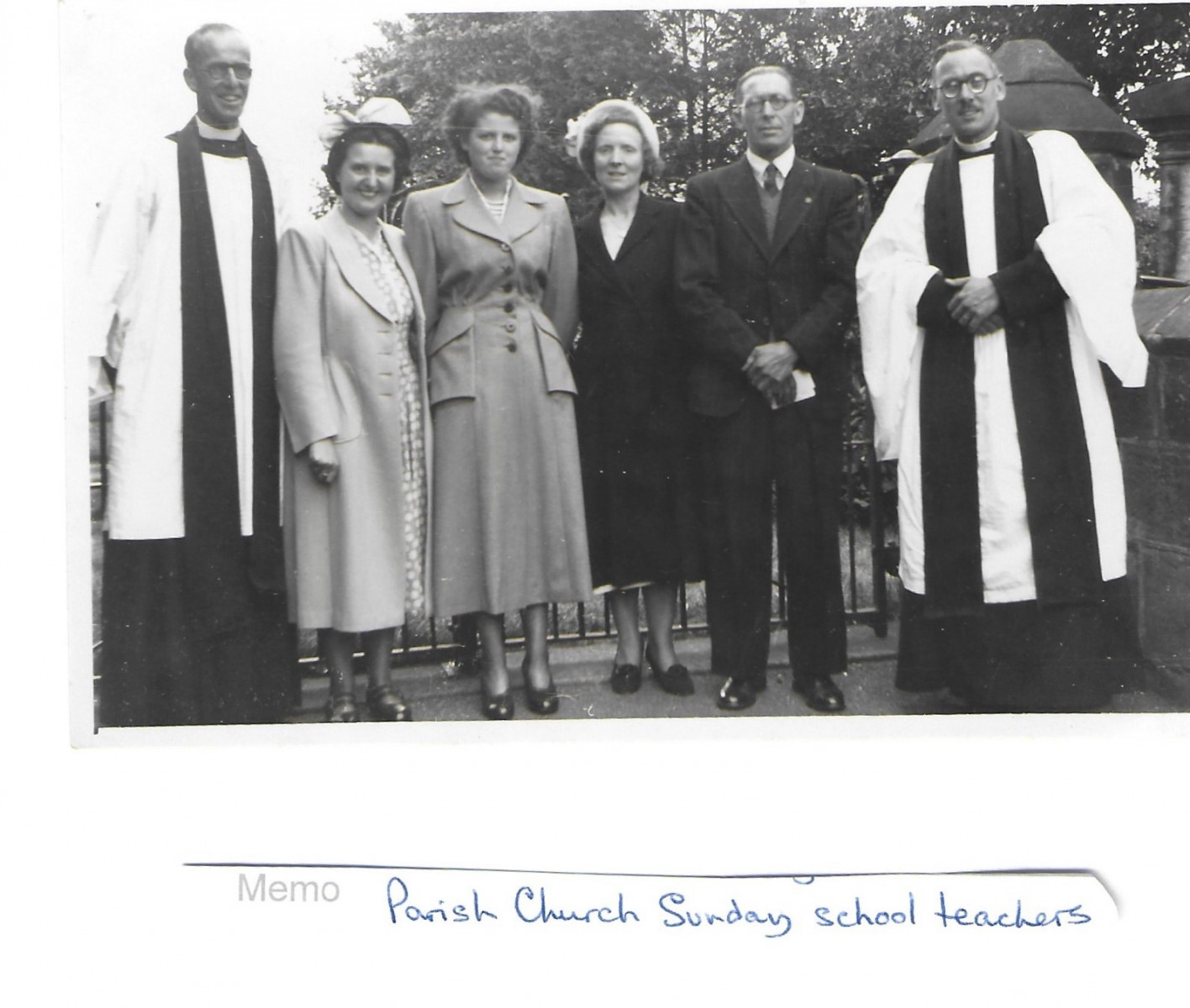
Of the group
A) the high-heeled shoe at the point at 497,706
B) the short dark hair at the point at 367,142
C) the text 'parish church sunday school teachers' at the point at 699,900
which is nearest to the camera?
the text 'parish church sunday school teachers' at the point at 699,900

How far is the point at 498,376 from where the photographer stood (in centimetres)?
283

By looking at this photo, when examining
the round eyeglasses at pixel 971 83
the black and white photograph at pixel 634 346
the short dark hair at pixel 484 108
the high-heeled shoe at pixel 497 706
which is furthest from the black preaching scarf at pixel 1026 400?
the high-heeled shoe at pixel 497 706

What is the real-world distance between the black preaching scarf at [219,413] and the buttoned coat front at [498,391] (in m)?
0.39

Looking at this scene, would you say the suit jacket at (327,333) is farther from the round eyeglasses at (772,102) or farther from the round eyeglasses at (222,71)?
the round eyeglasses at (772,102)

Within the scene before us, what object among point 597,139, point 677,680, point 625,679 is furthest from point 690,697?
point 597,139

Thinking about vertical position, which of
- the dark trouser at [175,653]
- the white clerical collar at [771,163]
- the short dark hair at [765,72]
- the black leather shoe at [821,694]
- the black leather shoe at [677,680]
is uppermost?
the short dark hair at [765,72]

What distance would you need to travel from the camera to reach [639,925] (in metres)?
2.66

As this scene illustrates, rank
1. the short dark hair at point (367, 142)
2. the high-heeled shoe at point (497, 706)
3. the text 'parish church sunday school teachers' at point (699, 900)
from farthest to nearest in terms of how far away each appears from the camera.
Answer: the high-heeled shoe at point (497, 706), the short dark hair at point (367, 142), the text 'parish church sunday school teachers' at point (699, 900)

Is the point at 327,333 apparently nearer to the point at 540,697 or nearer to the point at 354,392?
the point at 354,392

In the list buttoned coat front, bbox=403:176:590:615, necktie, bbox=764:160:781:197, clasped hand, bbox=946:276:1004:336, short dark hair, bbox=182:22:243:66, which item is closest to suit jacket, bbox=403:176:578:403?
buttoned coat front, bbox=403:176:590:615

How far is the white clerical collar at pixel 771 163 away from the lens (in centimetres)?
286

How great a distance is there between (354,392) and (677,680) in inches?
43.2

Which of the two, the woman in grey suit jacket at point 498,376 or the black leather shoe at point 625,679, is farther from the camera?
the black leather shoe at point 625,679

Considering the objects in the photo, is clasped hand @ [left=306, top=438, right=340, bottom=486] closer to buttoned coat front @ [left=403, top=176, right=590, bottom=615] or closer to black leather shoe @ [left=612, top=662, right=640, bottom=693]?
buttoned coat front @ [left=403, top=176, right=590, bottom=615]
